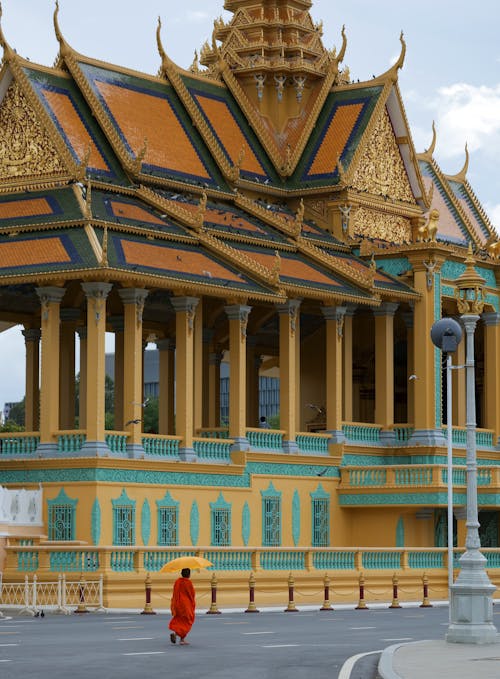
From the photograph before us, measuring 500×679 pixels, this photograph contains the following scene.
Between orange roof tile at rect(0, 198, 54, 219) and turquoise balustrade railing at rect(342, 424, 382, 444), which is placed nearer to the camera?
orange roof tile at rect(0, 198, 54, 219)

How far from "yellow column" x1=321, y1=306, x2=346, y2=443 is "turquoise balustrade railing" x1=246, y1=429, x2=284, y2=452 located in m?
2.17

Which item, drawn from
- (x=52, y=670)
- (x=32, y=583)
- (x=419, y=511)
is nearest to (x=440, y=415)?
(x=419, y=511)

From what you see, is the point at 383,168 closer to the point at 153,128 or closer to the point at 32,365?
the point at 153,128

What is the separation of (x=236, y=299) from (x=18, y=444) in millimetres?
6701

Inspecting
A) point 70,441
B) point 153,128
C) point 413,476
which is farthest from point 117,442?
point 153,128

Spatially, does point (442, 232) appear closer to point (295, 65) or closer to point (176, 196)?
point (295, 65)

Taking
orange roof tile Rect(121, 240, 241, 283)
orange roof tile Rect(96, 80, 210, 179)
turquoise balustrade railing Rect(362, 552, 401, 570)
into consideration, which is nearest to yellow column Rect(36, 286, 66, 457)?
orange roof tile Rect(121, 240, 241, 283)

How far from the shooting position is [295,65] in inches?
2237

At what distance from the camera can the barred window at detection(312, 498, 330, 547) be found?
158 ft

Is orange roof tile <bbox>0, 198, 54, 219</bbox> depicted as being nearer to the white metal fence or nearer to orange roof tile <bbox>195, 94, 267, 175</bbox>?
orange roof tile <bbox>195, 94, 267, 175</bbox>


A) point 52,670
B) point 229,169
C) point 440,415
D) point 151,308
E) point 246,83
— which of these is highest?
point 246,83

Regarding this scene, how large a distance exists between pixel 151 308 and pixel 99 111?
21.1 ft

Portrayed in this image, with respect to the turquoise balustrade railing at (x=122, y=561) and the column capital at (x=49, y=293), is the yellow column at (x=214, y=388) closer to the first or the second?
the column capital at (x=49, y=293)

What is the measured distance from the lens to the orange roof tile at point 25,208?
44375 millimetres
